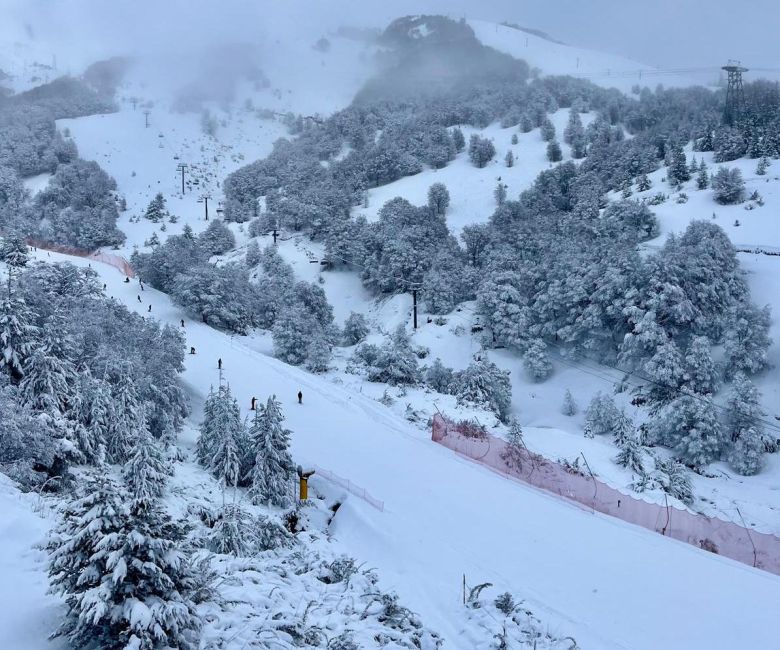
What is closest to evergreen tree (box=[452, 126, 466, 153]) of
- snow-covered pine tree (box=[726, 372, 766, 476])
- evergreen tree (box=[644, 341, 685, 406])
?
evergreen tree (box=[644, 341, 685, 406])

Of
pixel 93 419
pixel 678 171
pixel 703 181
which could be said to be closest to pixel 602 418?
pixel 93 419

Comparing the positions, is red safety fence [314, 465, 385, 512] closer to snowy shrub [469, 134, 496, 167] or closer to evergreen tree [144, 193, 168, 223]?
evergreen tree [144, 193, 168, 223]

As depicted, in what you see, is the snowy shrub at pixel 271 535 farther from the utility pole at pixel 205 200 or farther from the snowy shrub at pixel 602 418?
the utility pole at pixel 205 200

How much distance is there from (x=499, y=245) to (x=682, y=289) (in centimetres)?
1830

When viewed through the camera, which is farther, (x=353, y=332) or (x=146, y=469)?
(x=353, y=332)

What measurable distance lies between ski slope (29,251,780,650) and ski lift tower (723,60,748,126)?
6727 cm

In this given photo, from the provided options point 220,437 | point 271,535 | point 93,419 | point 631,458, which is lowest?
point 631,458

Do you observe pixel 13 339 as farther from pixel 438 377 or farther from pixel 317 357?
pixel 438 377

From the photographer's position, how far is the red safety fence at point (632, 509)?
1298 centimetres

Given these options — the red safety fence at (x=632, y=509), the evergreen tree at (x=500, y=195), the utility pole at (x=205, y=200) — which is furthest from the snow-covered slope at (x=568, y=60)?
the red safety fence at (x=632, y=509)

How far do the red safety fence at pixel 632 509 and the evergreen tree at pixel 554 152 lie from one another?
205 ft

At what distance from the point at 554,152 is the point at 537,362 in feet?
143

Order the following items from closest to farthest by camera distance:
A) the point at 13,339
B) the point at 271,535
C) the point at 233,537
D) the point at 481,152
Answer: the point at 233,537, the point at 271,535, the point at 13,339, the point at 481,152

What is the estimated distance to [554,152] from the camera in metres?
73.9
